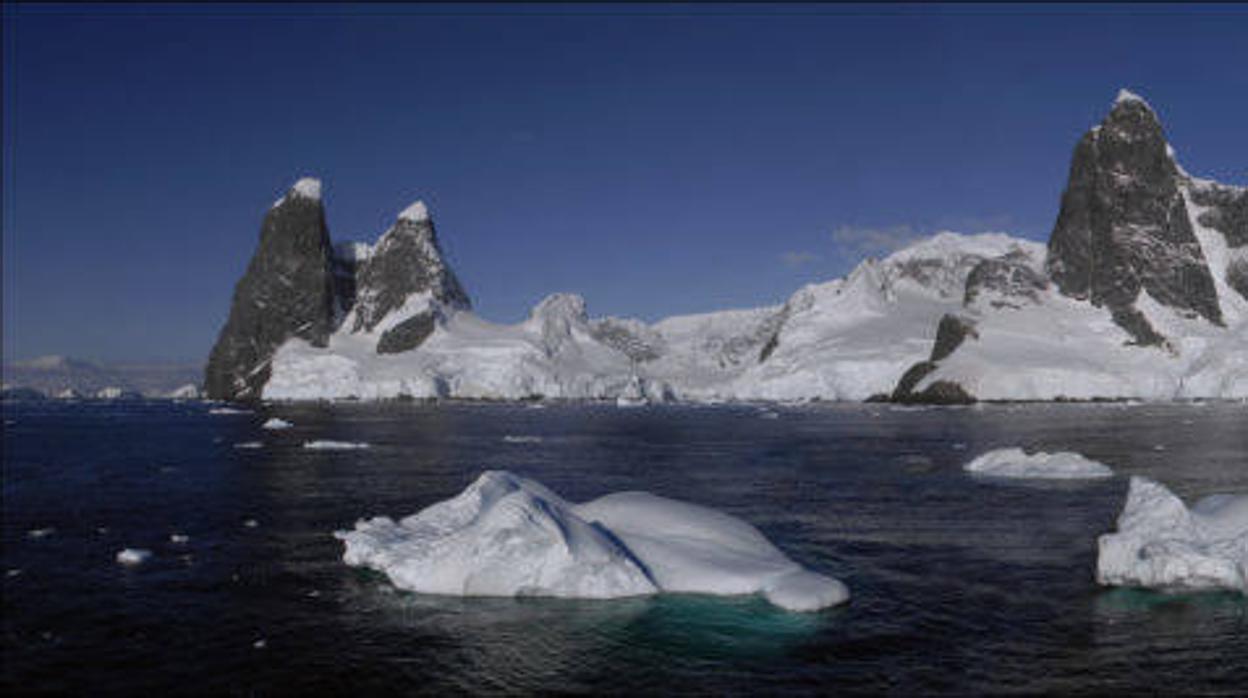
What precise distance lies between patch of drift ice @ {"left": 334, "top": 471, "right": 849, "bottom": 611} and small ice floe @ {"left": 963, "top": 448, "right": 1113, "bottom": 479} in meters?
32.1

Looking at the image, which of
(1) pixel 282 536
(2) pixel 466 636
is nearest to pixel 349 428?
(1) pixel 282 536

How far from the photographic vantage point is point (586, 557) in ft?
91.5

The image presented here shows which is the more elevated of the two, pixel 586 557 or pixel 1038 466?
pixel 1038 466

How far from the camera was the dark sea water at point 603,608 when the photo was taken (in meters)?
20.9

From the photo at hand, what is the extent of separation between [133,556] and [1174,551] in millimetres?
32803

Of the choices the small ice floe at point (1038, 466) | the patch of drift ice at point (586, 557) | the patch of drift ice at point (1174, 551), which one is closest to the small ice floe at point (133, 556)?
the patch of drift ice at point (586, 557)

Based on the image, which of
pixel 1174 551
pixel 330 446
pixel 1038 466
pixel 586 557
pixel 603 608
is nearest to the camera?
pixel 603 608

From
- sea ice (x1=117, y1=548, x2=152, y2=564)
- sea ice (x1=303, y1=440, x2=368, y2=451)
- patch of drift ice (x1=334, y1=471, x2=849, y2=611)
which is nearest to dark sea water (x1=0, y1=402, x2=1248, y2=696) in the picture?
sea ice (x1=117, y1=548, x2=152, y2=564)

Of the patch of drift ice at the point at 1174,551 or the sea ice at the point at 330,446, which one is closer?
the patch of drift ice at the point at 1174,551

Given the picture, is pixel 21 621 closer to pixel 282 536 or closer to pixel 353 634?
pixel 353 634

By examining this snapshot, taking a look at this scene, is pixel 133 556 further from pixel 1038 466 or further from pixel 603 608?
pixel 1038 466

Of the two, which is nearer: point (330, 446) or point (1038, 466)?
point (1038, 466)

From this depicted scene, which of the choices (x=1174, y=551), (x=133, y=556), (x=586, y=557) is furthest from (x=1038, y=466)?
(x=133, y=556)

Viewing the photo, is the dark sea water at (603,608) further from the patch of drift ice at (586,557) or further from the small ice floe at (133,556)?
the patch of drift ice at (586,557)
